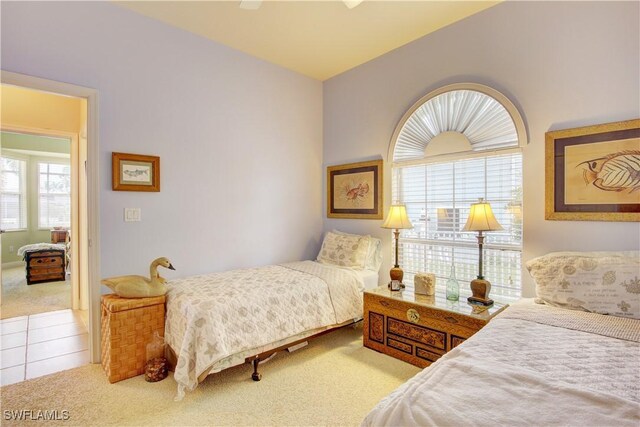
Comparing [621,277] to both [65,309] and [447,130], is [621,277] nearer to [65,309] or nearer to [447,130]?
[447,130]

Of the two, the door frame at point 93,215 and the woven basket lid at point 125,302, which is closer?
the woven basket lid at point 125,302

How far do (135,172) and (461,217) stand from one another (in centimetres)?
293

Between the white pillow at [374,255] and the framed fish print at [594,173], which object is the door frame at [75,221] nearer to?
the white pillow at [374,255]

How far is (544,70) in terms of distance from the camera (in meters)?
2.36

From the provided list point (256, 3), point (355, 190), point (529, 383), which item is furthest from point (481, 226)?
point (256, 3)

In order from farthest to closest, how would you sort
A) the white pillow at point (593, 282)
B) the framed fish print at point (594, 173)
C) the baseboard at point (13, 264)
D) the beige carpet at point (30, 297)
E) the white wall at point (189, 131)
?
1. the baseboard at point (13, 264)
2. the beige carpet at point (30, 297)
3. the white wall at point (189, 131)
4. the framed fish print at point (594, 173)
5. the white pillow at point (593, 282)

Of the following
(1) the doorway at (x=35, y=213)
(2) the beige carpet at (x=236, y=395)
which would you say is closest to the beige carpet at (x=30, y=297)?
(1) the doorway at (x=35, y=213)

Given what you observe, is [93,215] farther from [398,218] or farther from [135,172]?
[398,218]

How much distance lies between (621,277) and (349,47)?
9.66 feet

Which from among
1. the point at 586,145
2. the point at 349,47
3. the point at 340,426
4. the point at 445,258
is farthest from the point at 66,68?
the point at 586,145

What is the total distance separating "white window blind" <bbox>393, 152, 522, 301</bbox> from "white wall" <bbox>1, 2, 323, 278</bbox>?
1342 millimetres

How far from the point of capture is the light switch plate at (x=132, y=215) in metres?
2.67

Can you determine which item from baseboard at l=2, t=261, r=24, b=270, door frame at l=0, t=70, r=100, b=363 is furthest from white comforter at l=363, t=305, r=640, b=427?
baseboard at l=2, t=261, r=24, b=270

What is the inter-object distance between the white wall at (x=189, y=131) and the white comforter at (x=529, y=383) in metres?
2.53
